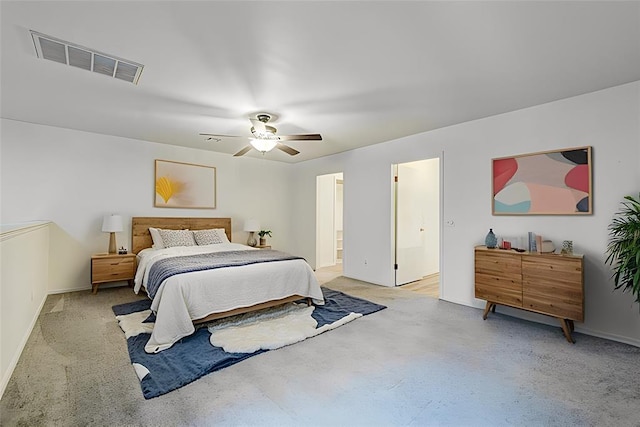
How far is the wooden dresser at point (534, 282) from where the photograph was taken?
2859mm

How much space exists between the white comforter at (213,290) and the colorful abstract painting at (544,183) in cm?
267

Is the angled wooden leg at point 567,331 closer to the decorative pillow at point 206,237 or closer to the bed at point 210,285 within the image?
the bed at point 210,285

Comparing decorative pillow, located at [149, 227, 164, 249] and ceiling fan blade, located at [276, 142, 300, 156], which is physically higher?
ceiling fan blade, located at [276, 142, 300, 156]

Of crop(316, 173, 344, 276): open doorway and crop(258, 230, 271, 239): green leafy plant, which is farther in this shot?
crop(316, 173, 344, 276): open doorway

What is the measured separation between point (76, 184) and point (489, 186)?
599cm

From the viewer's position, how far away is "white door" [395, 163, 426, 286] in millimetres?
5191

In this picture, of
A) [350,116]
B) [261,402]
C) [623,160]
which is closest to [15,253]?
[261,402]

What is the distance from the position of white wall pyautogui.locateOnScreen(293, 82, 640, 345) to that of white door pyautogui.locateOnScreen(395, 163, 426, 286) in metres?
0.23

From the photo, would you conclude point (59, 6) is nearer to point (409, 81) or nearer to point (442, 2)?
point (442, 2)

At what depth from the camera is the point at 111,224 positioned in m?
4.62

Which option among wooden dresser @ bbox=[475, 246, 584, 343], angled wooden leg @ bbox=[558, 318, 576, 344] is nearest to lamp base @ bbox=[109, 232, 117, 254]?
wooden dresser @ bbox=[475, 246, 584, 343]

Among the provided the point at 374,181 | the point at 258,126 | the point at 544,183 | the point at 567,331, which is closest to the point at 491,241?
the point at 544,183

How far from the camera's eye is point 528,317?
3527 mm

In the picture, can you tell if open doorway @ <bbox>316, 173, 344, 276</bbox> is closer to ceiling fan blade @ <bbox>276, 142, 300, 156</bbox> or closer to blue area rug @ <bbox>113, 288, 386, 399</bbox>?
ceiling fan blade @ <bbox>276, 142, 300, 156</bbox>
